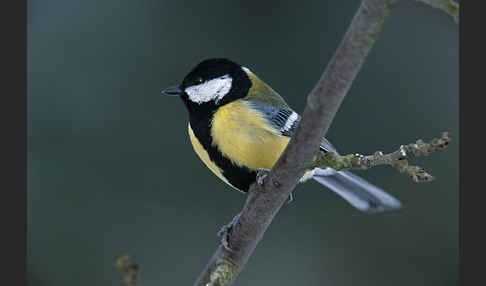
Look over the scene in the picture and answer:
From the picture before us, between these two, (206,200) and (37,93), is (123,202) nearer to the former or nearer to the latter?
(206,200)

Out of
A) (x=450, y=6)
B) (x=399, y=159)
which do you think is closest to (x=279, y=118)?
(x=399, y=159)

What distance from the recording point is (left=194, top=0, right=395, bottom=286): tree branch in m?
0.84

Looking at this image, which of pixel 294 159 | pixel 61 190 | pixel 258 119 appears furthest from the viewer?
pixel 61 190

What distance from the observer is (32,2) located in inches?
91.7

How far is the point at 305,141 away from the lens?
1001 millimetres

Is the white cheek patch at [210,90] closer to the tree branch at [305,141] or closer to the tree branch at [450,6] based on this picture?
the tree branch at [305,141]

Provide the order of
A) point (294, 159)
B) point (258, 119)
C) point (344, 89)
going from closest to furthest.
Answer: point (344, 89) < point (294, 159) < point (258, 119)

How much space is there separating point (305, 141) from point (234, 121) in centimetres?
54

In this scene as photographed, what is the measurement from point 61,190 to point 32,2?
0.88 meters

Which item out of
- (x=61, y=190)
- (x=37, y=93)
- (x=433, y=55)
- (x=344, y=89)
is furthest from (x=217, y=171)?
(x=433, y=55)

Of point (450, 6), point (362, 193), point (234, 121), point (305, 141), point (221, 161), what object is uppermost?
point (450, 6)

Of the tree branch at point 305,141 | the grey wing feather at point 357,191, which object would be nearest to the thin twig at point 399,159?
the tree branch at point 305,141

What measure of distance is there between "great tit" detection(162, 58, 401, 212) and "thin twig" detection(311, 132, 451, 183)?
44 centimetres

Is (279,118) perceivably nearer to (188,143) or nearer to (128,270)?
(188,143)
